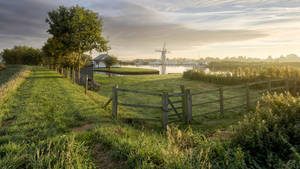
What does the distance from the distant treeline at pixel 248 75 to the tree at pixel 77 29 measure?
1462 cm

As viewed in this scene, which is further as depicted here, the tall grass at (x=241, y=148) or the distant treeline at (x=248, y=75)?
the distant treeline at (x=248, y=75)

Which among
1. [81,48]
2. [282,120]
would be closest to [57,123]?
[282,120]

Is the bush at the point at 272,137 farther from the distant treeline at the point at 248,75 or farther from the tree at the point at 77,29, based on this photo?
the tree at the point at 77,29

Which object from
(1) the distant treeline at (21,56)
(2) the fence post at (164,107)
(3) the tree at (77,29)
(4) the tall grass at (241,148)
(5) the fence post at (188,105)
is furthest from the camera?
(1) the distant treeline at (21,56)

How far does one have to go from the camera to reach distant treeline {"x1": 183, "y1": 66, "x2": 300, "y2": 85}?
1653 cm

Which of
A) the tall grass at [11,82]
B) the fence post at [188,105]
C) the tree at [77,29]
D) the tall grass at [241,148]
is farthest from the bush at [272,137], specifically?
the tree at [77,29]

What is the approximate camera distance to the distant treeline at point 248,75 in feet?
54.2

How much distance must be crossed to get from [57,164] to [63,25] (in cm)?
2071

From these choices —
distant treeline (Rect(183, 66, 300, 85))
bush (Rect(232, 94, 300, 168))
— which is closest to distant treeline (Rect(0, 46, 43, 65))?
distant treeline (Rect(183, 66, 300, 85))

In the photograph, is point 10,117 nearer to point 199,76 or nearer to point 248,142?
point 248,142

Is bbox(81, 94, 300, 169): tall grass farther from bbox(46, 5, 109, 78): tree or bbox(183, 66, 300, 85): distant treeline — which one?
bbox(46, 5, 109, 78): tree

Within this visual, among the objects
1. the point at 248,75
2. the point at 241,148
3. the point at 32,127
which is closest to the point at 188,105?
the point at 241,148

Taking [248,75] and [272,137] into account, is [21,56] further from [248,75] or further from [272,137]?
[272,137]

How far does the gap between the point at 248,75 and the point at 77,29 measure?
20.4 meters
